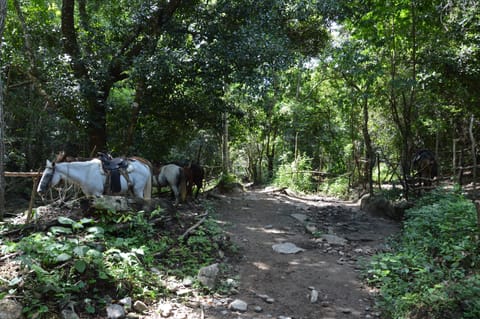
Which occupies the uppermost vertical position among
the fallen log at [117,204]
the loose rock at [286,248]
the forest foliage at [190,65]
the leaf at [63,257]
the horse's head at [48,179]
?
the forest foliage at [190,65]

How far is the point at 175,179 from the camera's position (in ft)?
31.4

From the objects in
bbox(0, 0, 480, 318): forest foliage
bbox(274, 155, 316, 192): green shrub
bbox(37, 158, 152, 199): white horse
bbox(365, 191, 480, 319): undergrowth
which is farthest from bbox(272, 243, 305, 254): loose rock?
bbox(274, 155, 316, 192): green shrub

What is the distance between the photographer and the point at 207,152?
18.7 metres

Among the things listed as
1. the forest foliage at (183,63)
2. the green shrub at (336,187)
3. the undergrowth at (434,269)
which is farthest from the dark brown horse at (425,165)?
the undergrowth at (434,269)

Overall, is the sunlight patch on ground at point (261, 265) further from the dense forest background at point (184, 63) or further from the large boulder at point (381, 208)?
the large boulder at point (381, 208)

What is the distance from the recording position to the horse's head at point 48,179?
534 cm

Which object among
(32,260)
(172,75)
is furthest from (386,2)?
(32,260)

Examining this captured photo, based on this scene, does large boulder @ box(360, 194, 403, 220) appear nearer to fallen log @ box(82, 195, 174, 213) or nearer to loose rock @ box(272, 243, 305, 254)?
loose rock @ box(272, 243, 305, 254)

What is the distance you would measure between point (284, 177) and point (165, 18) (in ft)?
32.8

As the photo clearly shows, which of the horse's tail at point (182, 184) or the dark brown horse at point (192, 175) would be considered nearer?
the horse's tail at point (182, 184)

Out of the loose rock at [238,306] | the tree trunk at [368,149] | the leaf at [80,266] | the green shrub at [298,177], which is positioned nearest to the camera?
the leaf at [80,266]

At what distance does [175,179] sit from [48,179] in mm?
4301

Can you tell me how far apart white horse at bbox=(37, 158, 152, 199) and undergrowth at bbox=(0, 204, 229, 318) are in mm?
1109

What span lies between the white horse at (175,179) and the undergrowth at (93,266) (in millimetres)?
4120
